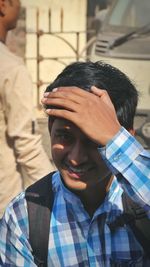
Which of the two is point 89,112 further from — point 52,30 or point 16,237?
point 52,30

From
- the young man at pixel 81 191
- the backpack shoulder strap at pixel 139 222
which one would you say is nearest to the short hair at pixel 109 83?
the young man at pixel 81 191

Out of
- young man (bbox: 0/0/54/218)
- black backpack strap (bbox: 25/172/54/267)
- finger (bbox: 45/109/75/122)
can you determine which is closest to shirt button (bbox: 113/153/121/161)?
finger (bbox: 45/109/75/122)

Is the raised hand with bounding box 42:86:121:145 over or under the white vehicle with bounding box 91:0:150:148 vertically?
over

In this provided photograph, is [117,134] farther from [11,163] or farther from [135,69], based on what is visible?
[135,69]

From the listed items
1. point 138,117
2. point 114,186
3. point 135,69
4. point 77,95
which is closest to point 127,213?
point 114,186

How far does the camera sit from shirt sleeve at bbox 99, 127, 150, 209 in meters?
1.38

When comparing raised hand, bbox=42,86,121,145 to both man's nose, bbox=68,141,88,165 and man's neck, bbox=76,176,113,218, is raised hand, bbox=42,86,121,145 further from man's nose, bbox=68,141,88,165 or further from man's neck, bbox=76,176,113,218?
man's neck, bbox=76,176,113,218

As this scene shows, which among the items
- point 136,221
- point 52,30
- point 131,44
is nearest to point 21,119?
point 136,221

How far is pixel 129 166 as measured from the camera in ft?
4.54

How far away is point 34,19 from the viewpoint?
29.8 feet

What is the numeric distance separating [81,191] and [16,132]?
1317 mm

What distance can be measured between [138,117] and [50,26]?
4.39 m

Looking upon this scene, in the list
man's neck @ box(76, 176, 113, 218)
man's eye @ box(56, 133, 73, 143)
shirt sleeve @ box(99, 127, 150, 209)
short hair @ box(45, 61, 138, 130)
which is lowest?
man's neck @ box(76, 176, 113, 218)

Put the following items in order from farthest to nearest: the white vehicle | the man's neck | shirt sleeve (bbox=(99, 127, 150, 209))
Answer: the white vehicle
the man's neck
shirt sleeve (bbox=(99, 127, 150, 209))
